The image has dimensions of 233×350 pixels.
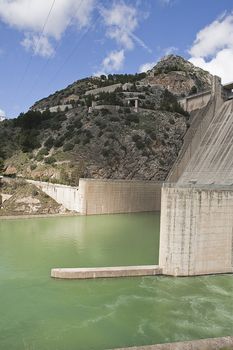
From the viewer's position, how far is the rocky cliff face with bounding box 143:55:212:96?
6256 centimetres

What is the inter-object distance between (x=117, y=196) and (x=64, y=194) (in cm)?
490

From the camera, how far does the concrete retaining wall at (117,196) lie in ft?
116

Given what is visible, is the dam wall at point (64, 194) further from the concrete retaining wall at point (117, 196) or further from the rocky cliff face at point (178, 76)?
the rocky cliff face at point (178, 76)

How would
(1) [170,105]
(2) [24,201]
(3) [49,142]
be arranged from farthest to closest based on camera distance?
(1) [170,105]
(3) [49,142]
(2) [24,201]

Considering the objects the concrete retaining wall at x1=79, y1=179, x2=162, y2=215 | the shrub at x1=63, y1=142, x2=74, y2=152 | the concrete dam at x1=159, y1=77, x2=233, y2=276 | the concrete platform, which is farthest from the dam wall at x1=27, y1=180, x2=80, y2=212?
the concrete dam at x1=159, y1=77, x2=233, y2=276

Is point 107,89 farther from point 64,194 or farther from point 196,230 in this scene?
point 196,230

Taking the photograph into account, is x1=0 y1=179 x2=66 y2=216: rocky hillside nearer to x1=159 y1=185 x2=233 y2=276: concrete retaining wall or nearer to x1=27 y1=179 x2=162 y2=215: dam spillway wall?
x1=27 y1=179 x2=162 y2=215: dam spillway wall

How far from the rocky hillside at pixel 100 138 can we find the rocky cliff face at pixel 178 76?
16.1ft

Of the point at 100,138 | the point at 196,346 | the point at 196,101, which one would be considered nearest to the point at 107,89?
the point at 100,138

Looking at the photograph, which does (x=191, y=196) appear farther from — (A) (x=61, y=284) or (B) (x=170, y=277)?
(A) (x=61, y=284)

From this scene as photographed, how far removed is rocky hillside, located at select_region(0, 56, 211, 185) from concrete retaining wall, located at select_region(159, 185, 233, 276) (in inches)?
935

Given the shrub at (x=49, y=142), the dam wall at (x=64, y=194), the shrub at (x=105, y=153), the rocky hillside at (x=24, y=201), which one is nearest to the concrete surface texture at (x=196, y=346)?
the rocky hillside at (x=24, y=201)

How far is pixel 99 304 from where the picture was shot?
12.8 metres

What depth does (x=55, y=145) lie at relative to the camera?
1796 inches
